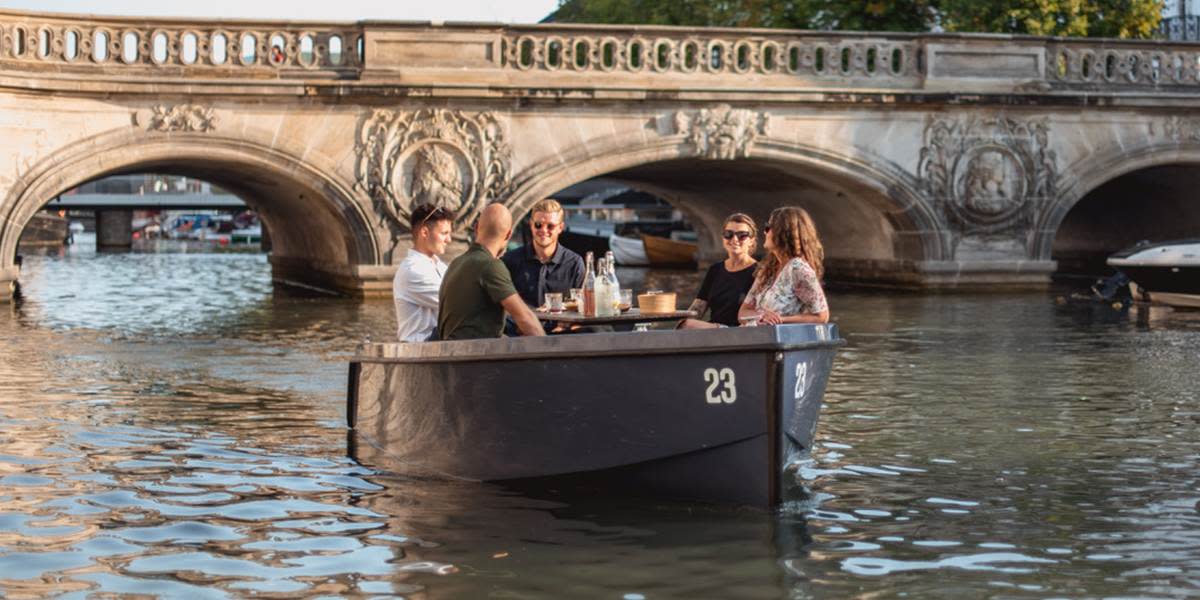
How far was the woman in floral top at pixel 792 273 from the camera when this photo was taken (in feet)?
28.3

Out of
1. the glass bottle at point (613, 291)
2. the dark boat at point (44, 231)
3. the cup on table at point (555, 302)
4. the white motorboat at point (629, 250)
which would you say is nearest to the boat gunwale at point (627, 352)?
the cup on table at point (555, 302)

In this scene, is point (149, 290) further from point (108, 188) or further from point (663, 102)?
point (108, 188)

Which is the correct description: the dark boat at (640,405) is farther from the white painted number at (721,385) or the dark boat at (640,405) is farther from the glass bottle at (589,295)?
the glass bottle at (589,295)

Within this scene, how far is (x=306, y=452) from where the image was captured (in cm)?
998

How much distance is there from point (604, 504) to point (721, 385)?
970 mm

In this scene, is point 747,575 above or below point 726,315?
below

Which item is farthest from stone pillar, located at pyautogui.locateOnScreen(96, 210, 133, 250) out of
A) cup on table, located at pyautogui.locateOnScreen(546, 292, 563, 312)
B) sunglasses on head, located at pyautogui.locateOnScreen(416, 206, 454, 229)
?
cup on table, located at pyautogui.locateOnScreen(546, 292, 563, 312)

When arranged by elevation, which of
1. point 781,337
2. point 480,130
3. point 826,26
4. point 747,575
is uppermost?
point 826,26

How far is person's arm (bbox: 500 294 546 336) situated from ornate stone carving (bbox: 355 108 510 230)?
1521 centimetres

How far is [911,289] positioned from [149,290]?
1256cm

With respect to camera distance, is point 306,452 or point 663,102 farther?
point 663,102

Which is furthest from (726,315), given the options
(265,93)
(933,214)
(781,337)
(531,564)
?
(933,214)

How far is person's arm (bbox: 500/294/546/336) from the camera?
8312 mm

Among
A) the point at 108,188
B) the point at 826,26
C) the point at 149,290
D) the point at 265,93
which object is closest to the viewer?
the point at 265,93
